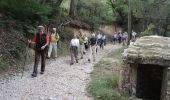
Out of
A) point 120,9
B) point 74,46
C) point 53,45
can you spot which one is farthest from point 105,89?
point 120,9

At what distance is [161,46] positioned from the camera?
484 inches

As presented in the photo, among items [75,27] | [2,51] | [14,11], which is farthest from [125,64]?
[75,27]

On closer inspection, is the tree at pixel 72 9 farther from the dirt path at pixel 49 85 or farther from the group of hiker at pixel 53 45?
the dirt path at pixel 49 85

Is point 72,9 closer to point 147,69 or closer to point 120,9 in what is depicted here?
point 120,9

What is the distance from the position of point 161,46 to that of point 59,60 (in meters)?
7.75

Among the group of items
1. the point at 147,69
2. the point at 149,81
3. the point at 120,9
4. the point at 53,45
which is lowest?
the point at 149,81

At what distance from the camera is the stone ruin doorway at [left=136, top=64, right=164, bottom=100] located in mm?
13101

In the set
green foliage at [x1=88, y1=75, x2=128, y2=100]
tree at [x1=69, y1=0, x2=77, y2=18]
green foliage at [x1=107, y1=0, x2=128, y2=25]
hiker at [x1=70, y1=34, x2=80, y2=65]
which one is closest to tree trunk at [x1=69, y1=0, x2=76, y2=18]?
tree at [x1=69, y1=0, x2=77, y2=18]

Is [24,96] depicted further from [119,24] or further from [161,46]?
[119,24]

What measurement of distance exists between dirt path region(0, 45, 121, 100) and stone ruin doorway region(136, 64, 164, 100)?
7.29 feet

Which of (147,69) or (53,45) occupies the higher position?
(53,45)

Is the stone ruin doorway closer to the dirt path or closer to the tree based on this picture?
the dirt path

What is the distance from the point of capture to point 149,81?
13.7 meters

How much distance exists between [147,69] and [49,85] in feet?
13.2
